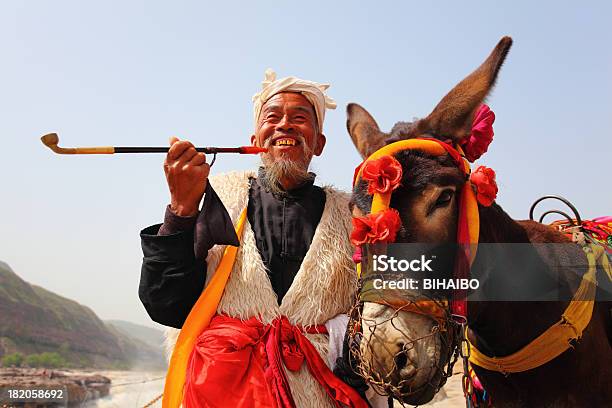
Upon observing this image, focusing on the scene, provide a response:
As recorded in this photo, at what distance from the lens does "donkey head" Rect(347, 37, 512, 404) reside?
1.91 meters

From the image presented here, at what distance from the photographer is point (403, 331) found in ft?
6.22

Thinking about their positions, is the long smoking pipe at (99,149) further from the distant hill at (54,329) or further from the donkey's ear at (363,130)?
the distant hill at (54,329)

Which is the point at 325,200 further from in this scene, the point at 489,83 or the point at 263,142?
the point at 489,83

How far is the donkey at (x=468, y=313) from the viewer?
1.92m

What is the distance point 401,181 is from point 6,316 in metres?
25.0

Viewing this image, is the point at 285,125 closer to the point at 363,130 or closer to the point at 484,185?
the point at 363,130

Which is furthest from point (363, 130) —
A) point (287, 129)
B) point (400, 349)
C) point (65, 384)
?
point (65, 384)

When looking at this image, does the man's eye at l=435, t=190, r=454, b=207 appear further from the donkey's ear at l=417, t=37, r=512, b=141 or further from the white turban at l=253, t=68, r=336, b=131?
the white turban at l=253, t=68, r=336, b=131

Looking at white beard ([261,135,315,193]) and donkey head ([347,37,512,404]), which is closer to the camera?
donkey head ([347,37,512,404])

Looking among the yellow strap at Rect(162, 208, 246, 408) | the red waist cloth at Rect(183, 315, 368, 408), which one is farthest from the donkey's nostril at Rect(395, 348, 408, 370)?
the yellow strap at Rect(162, 208, 246, 408)

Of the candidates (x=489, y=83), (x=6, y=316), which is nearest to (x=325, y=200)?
(x=489, y=83)

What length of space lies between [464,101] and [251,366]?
5.37ft

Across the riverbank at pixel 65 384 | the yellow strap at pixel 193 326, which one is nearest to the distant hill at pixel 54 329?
the riverbank at pixel 65 384

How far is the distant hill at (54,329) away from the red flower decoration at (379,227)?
2147 centimetres
